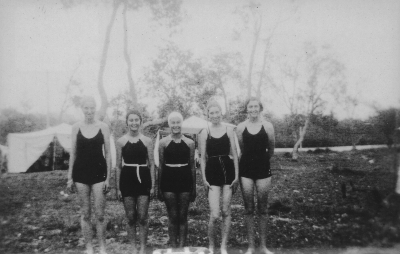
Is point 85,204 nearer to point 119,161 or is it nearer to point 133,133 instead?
point 119,161

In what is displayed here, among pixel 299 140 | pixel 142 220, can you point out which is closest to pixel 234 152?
pixel 142 220

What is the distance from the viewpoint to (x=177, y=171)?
332cm

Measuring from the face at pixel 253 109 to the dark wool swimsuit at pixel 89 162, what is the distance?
1.77m

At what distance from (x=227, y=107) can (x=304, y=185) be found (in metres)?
3.07

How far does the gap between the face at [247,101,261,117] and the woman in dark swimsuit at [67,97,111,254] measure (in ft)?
5.58

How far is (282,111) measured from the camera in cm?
771

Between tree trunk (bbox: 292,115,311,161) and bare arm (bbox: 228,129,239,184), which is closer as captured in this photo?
bare arm (bbox: 228,129,239,184)

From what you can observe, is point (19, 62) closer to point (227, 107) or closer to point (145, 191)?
point (145, 191)

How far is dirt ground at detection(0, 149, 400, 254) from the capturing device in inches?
152

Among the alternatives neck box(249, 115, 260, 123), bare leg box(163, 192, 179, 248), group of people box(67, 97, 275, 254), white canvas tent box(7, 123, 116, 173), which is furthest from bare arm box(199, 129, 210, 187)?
white canvas tent box(7, 123, 116, 173)

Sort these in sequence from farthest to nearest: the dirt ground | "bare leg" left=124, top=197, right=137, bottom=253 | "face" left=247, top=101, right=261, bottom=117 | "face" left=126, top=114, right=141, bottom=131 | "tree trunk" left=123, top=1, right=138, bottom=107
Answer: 1. "tree trunk" left=123, top=1, right=138, bottom=107
2. the dirt ground
3. "face" left=247, top=101, right=261, bottom=117
4. "face" left=126, top=114, right=141, bottom=131
5. "bare leg" left=124, top=197, right=137, bottom=253

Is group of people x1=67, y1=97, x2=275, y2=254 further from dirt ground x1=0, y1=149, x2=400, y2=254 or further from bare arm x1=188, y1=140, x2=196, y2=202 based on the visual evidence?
dirt ground x1=0, y1=149, x2=400, y2=254

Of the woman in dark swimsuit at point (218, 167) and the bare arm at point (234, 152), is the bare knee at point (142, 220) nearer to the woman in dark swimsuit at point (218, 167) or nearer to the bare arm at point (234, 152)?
the woman in dark swimsuit at point (218, 167)

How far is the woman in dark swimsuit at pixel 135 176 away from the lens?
3283mm
